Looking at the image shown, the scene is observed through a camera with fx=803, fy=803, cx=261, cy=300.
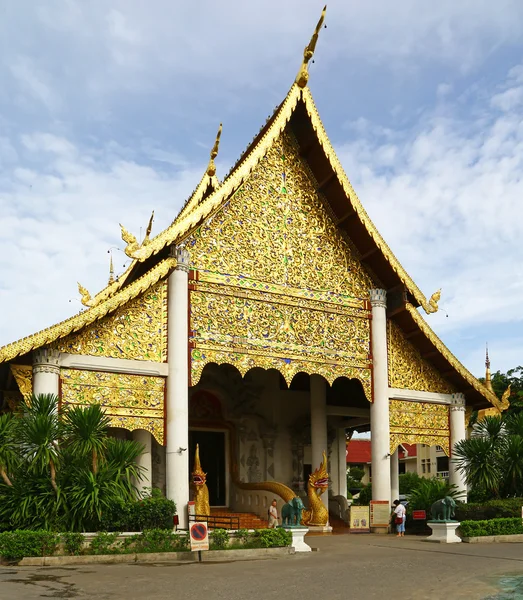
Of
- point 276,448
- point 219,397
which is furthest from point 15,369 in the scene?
point 276,448

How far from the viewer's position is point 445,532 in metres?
15.6

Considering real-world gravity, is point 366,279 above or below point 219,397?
above

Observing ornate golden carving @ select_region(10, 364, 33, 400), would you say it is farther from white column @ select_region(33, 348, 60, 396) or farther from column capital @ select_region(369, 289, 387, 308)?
column capital @ select_region(369, 289, 387, 308)

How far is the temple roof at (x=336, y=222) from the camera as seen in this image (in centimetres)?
1620

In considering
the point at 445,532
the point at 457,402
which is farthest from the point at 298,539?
the point at 457,402

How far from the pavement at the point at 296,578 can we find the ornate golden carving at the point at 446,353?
19.6 feet

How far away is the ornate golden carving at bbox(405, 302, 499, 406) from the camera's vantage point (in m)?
18.5

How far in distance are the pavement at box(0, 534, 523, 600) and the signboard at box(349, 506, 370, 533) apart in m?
4.47

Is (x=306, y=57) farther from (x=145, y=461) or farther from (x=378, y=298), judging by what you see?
(x=145, y=461)

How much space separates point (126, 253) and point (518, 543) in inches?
365

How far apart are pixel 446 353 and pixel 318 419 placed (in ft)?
12.1

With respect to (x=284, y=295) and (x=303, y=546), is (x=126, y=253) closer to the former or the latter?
(x=284, y=295)

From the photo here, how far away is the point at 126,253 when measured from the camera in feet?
48.4

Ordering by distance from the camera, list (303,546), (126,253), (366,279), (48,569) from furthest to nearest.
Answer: (366,279) → (126,253) → (303,546) → (48,569)
